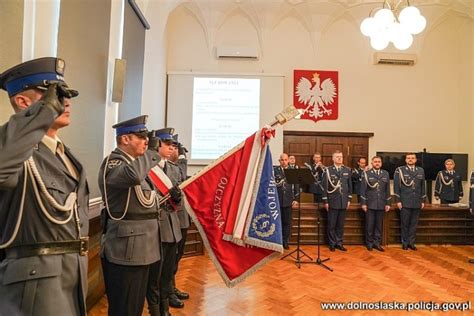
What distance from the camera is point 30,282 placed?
0.90m

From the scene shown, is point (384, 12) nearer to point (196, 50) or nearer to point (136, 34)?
point (136, 34)

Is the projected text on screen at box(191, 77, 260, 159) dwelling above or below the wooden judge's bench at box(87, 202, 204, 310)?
above

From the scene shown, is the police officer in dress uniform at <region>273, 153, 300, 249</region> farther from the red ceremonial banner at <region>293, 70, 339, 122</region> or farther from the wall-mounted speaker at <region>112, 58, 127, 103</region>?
the wall-mounted speaker at <region>112, 58, 127, 103</region>

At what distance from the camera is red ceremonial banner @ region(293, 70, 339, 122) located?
695cm

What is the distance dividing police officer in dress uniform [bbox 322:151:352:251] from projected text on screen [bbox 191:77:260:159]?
226 centimetres

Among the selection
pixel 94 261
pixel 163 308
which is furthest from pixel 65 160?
pixel 94 261

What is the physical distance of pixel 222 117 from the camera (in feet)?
21.8

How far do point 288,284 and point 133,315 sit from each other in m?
2.09

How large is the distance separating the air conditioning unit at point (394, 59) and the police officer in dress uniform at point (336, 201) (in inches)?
130

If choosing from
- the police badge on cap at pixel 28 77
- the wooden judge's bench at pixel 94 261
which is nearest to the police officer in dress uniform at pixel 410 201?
the wooden judge's bench at pixel 94 261

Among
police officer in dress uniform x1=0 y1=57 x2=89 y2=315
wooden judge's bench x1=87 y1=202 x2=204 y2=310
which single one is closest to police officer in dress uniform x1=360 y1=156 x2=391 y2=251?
wooden judge's bench x1=87 y1=202 x2=204 y2=310

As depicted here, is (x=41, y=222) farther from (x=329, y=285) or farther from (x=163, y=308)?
(x=329, y=285)

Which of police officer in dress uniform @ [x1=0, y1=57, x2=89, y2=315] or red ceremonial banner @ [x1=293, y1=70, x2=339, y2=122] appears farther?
red ceremonial banner @ [x1=293, y1=70, x2=339, y2=122]

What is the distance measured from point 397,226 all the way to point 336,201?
131cm
